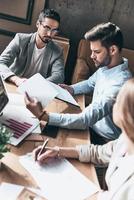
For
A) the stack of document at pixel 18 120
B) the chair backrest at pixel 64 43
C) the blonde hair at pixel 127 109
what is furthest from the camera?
the chair backrest at pixel 64 43

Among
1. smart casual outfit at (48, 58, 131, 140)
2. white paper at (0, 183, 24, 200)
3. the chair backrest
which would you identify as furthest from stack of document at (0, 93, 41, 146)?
the chair backrest

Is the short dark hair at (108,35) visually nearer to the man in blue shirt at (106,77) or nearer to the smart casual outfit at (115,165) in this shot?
the man in blue shirt at (106,77)

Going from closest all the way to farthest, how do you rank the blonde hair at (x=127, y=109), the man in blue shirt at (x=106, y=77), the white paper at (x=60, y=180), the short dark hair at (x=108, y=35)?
1. the blonde hair at (x=127, y=109)
2. the white paper at (x=60, y=180)
3. the man in blue shirt at (x=106, y=77)
4. the short dark hair at (x=108, y=35)

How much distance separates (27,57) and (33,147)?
3.88 feet

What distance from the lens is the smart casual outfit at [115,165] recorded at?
4.51 ft

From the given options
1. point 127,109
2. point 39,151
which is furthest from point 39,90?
point 127,109

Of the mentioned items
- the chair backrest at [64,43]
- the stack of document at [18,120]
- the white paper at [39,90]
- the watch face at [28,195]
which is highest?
the white paper at [39,90]

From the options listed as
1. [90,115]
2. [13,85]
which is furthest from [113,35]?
[13,85]

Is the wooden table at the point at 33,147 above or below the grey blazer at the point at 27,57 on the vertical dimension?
below

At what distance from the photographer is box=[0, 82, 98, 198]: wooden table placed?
1.55 meters

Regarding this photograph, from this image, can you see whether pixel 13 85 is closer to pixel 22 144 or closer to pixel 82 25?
pixel 22 144

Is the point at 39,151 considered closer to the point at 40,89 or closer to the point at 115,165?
the point at 115,165

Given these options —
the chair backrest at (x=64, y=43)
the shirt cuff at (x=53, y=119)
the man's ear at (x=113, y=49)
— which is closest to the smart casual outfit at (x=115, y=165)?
the shirt cuff at (x=53, y=119)

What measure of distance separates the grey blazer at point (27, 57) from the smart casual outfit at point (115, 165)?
101 cm
